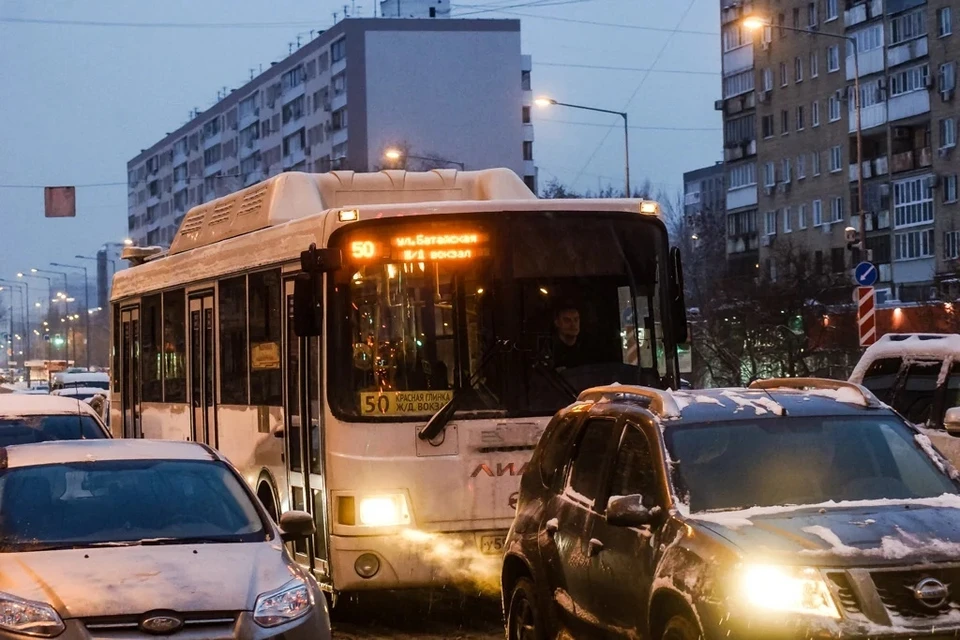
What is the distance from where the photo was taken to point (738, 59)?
289 ft

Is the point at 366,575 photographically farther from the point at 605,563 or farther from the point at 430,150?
the point at 430,150

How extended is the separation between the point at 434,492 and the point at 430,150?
102m

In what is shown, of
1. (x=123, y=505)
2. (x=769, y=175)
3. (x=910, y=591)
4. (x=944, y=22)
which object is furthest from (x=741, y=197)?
(x=910, y=591)

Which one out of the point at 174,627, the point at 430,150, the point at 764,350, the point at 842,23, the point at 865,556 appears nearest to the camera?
the point at 865,556

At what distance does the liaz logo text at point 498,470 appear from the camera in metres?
11.5

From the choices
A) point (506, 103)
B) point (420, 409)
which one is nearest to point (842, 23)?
point (506, 103)

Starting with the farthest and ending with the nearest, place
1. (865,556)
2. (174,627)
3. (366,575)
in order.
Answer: (366,575), (174,627), (865,556)

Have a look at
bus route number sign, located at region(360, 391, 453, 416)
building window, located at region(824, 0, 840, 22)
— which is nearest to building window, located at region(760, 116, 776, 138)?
building window, located at region(824, 0, 840, 22)

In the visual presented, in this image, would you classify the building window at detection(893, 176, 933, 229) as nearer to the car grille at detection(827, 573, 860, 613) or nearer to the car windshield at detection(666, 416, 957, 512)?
the car windshield at detection(666, 416, 957, 512)

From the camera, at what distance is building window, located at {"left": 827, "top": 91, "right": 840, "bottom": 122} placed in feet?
257

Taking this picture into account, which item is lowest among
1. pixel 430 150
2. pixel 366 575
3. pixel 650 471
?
pixel 366 575

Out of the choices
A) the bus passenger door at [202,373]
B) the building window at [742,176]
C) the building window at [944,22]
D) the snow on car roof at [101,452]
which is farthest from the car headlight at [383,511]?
the building window at [742,176]

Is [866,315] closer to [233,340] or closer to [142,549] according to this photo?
[233,340]

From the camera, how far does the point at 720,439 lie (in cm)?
789
